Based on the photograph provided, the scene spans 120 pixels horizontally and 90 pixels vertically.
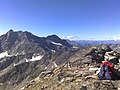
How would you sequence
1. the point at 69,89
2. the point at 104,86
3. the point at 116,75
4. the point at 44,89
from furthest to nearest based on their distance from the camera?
the point at 44,89
the point at 116,75
the point at 69,89
the point at 104,86

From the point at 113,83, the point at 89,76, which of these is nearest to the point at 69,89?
the point at 89,76

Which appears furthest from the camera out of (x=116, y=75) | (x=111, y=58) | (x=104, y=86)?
(x=111, y=58)

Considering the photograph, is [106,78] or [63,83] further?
[63,83]

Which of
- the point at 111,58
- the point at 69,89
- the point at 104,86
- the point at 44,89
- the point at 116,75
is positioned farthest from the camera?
the point at 111,58

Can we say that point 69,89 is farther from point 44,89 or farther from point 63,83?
point 44,89

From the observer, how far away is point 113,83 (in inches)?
1524

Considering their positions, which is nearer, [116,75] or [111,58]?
[116,75]

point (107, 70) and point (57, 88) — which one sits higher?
Result: point (107, 70)

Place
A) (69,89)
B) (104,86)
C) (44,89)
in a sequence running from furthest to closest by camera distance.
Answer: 1. (44,89)
2. (69,89)
3. (104,86)

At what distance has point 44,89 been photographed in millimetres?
47625

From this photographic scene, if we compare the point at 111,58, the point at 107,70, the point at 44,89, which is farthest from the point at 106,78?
the point at 111,58

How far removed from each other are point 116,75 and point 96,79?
501cm

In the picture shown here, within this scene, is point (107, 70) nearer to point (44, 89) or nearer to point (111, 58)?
point (44, 89)

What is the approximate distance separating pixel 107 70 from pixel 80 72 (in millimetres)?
9054
